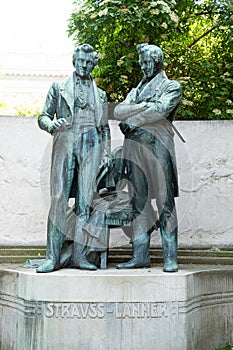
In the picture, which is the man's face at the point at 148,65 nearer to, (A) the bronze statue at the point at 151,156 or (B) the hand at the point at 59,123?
(A) the bronze statue at the point at 151,156

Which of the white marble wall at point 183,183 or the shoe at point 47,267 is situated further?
the white marble wall at point 183,183

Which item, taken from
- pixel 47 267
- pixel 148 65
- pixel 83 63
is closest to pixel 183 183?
pixel 148 65

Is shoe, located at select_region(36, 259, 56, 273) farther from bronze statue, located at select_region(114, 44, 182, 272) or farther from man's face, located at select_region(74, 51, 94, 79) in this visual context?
man's face, located at select_region(74, 51, 94, 79)

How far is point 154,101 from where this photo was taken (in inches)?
214

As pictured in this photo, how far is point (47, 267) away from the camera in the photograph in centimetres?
503

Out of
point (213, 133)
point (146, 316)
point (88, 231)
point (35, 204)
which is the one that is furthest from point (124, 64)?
point (146, 316)

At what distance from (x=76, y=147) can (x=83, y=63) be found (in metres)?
0.84

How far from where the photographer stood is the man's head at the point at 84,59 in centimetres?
549

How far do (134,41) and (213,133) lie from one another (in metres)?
3.24

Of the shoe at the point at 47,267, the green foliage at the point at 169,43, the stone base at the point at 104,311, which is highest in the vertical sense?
the green foliage at the point at 169,43

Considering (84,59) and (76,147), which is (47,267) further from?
(84,59)

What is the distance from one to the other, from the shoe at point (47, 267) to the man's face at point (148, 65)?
6.84 feet

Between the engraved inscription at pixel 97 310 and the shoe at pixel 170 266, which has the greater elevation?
the shoe at pixel 170 266

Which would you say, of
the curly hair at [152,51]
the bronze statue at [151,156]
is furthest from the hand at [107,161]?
the curly hair at [152,51]
